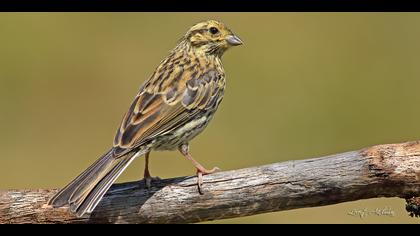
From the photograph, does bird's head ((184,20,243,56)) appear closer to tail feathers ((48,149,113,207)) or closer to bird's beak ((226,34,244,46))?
bird's beak ((226,34,244,46))

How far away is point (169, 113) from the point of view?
6652mm

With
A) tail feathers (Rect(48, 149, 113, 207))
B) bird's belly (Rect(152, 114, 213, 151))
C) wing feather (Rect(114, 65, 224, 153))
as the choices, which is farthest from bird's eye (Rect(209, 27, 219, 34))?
tail feathers (Rect(48, 149, 113, 207))

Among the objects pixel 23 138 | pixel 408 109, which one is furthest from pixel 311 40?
pixel 23 138

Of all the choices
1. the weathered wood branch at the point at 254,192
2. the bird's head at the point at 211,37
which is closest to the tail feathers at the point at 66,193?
the weathered wood branch at the point at 254,192

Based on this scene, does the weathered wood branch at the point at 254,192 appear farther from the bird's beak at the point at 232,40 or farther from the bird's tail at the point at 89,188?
the bird's beak at the point at 232,40

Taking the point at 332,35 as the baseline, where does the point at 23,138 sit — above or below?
below

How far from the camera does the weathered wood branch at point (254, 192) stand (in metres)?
5.87

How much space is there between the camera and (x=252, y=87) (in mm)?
14477

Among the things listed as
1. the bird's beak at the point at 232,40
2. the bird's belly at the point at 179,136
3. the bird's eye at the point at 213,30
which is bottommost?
the bird's belly at the point at 179,136

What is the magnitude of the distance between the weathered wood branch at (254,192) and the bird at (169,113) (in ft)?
0.45

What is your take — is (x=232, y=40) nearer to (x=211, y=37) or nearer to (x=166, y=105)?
(x=211, y=37)

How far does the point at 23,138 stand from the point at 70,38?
10.9 ft

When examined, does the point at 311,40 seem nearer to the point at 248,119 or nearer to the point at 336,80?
the point at 336,80

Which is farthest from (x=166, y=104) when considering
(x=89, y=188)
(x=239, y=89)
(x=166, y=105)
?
(x=239, y=89)
